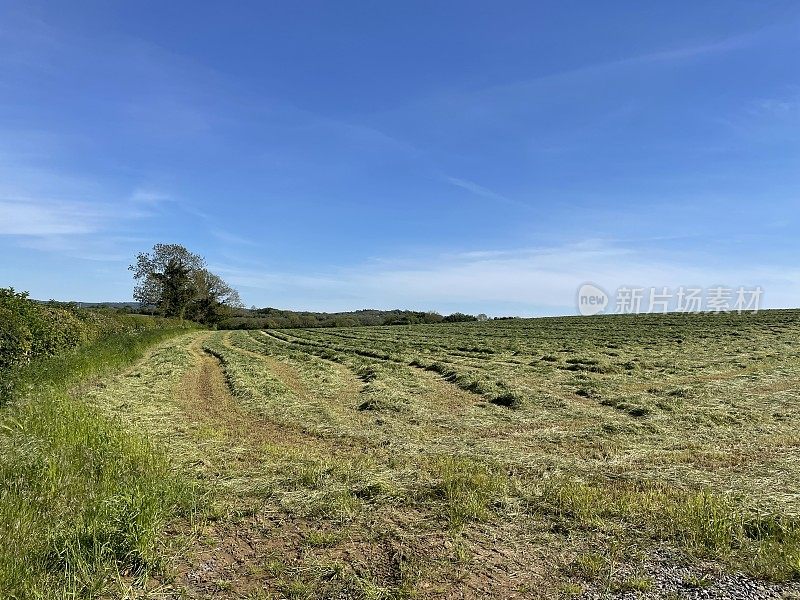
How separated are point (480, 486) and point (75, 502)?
15.0ft

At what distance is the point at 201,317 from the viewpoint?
70.8 m

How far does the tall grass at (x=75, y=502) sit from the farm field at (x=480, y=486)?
1.25 feet

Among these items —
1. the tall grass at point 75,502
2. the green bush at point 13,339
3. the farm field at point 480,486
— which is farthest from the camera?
the green bush at point 13,339

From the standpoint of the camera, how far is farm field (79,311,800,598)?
4312mm

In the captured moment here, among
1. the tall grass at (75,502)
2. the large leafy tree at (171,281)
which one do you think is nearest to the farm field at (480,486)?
the tall grass at (75,502)

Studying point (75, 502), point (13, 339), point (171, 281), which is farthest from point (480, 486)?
point (171, 281)

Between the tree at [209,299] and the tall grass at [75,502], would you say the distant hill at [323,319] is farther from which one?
the tall grass at [75,502]

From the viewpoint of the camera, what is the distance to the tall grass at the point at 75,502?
407cm

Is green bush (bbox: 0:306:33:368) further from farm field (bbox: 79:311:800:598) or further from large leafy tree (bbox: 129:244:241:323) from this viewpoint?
large leafy tree (bbox: 129:244:241:323)

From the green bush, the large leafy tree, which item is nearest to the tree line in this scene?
the large leafy tree

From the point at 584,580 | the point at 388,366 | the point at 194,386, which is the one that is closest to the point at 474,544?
the point at 584,580

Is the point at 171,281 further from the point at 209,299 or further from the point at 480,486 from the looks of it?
the point at 480,486

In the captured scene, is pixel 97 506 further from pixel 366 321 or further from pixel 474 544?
pixel 366 321

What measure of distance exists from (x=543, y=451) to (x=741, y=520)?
340 centimetres
